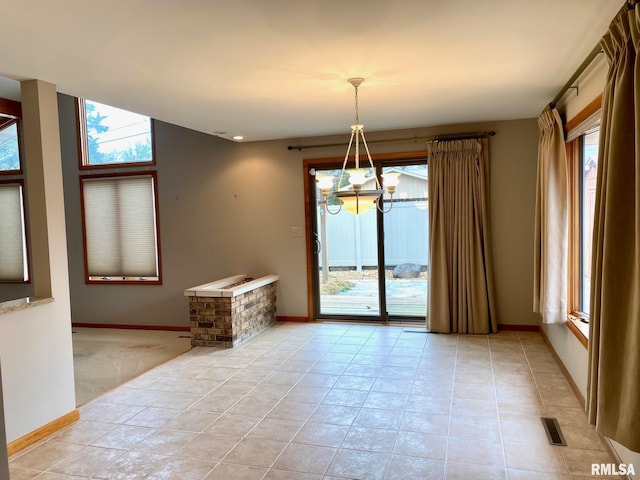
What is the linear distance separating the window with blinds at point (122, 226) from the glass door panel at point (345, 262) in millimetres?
2214

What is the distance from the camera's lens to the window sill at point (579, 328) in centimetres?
312

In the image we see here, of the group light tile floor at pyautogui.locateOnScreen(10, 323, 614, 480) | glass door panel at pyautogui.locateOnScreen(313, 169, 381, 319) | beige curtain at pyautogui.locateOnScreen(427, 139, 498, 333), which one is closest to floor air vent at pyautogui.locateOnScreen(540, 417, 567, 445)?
light tile floor at pyautogui.locateOnScreen(10, 323, 614, 480)

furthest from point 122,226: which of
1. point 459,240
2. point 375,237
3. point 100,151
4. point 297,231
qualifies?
point 459,240

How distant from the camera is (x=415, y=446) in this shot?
9.00 feet

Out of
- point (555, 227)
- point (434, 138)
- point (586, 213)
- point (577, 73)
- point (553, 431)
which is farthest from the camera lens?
point (434, 138)

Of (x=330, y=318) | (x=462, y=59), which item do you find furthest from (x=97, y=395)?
(x=462, y=59)

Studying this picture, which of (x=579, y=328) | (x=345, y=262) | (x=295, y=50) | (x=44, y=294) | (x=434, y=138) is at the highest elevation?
(x=295, y=50)

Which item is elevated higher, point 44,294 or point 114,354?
point 44,294

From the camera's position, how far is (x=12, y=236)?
631 centimetres

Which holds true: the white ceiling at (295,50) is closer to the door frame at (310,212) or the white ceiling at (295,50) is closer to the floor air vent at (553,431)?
the door frame at (310,212)

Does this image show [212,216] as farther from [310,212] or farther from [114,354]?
[114,354]

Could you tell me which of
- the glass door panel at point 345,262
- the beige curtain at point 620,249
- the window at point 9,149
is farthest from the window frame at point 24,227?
the beige curtain at point 620,249

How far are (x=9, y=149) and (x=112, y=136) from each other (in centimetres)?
141

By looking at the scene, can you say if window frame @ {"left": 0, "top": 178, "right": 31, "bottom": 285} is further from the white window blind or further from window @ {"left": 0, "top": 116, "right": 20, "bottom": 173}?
window @ {"left": 0, "top": 116, "right": 20, "bottom": 173}
